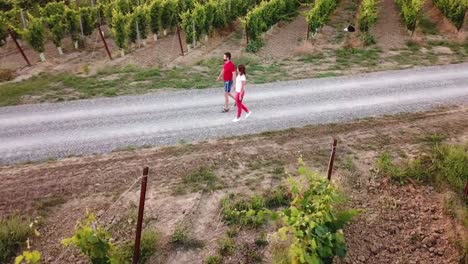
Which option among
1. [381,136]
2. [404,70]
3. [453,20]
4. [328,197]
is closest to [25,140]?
[328,197]

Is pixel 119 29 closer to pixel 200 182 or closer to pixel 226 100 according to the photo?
pixel 226 100

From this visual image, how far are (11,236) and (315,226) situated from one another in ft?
17.6

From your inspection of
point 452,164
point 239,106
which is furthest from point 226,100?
point 452,164

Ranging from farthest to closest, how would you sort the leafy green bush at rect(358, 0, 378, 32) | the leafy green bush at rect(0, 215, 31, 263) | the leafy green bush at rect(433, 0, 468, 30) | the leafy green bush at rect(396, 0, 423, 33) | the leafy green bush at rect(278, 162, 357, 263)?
the leafy green bush at rect(396, 0, 423, 33) → the leafy green bush at rect(358, 0, 378, 32) → the leafy green bush at rect(433, 0, 468, 30) → the leafy green bush at rect(0, 215, 31, 263) → the leafy green bush at rect(278, 162, 357, 263)

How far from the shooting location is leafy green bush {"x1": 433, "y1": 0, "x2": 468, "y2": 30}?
1855cm

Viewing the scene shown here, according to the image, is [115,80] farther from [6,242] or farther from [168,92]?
[6,242]

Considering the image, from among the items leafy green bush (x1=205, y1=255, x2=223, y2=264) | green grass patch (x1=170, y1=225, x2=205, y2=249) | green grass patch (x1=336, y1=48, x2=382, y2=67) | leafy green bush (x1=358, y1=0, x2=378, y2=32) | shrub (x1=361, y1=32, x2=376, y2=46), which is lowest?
leafy green bush (x1=205, y1=255, x2=223, y2=264)

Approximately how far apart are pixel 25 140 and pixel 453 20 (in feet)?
64.2

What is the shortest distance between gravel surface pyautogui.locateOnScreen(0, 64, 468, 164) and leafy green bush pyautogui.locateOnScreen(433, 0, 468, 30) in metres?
5.57

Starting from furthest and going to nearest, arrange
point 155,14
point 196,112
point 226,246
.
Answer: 1. point 155,14
2. point 196,112
3. point 226,246

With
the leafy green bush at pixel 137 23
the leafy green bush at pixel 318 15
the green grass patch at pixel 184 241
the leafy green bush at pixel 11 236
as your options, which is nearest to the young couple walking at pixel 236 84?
the green grass patch at pixel 184 241

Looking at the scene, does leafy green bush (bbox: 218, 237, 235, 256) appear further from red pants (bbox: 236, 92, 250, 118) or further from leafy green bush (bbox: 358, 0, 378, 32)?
leafy green bush (bbox: 358, 0, 378, 32)

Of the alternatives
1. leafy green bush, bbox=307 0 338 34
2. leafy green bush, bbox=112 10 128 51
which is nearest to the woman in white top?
leafy green bush, bbox=112 10 128 51

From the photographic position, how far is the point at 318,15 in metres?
18.7
